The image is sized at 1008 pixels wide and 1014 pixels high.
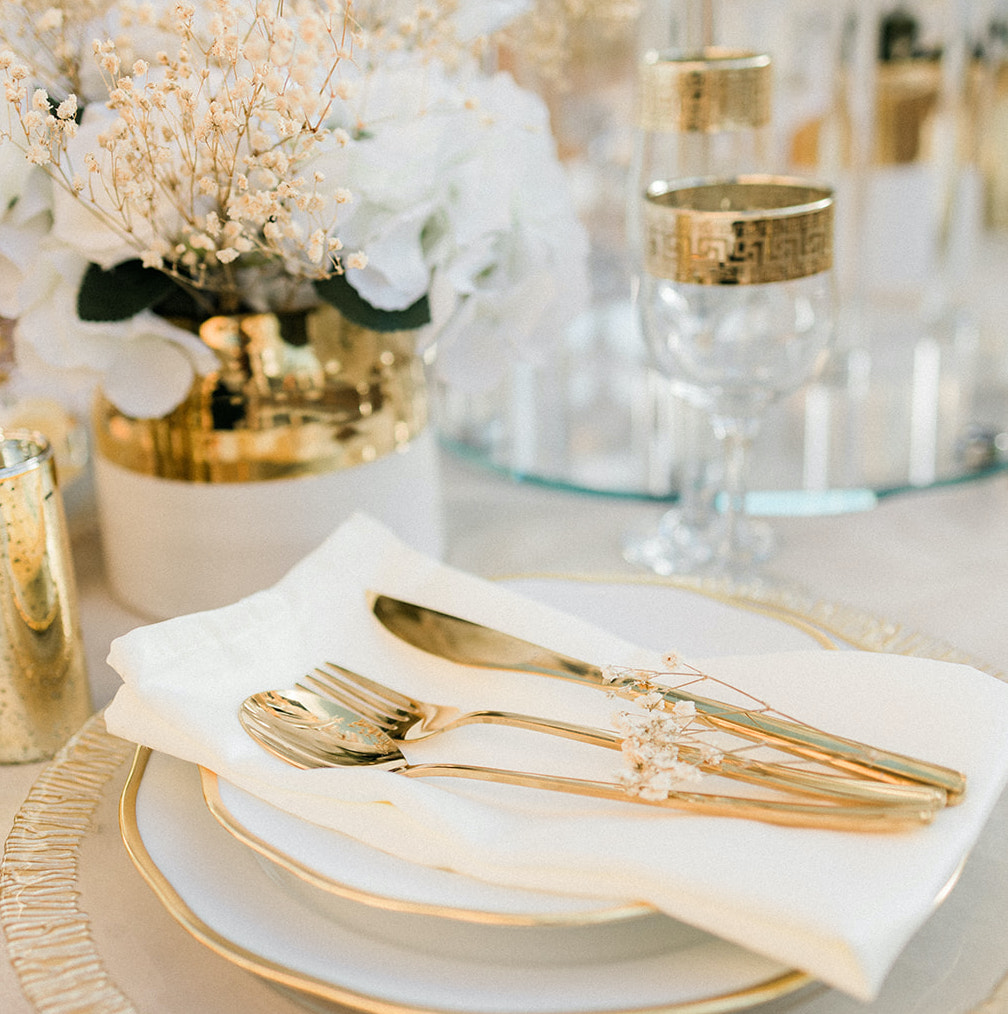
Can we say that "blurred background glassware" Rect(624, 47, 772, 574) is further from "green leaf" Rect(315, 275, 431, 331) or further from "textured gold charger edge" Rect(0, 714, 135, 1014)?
"textured gold charger edge" Rect(0, 714, 135, 1014)

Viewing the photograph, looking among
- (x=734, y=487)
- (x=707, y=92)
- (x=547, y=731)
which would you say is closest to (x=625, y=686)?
(x=547, y=731)

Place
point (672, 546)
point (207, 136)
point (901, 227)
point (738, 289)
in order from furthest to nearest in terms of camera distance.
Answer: point (901, 227) → point (672, 546) → point (738, 289) → point (207, 136)

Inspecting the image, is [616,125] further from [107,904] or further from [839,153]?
[107,904]

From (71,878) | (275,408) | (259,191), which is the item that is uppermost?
(259,191)

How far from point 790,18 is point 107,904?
1.03 meters

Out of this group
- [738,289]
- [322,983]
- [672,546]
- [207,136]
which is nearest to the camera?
[322,983]

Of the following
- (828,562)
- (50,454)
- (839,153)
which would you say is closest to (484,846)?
(50,454)

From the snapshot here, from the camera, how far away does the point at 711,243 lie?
19.6 inches

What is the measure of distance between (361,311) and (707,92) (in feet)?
0.84

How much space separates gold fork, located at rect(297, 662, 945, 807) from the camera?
1.09 ft

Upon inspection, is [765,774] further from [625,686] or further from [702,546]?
[702,546]

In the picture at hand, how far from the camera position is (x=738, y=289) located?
0.54m

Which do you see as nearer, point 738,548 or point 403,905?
point 403,905

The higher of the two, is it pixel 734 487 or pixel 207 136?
pixel 207 136
